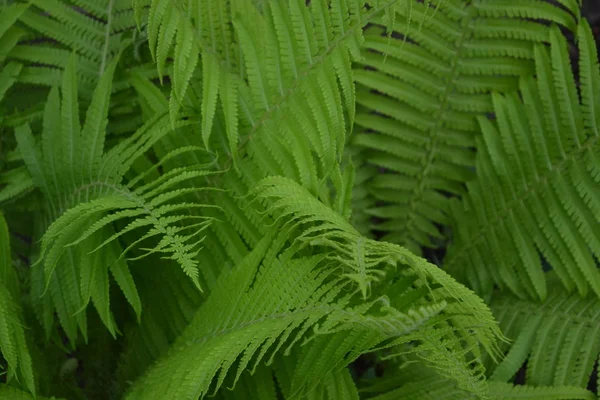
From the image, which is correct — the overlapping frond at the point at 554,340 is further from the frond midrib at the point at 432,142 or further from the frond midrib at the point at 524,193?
the frond midrib at the point at 432,142

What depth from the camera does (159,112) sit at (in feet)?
3.14

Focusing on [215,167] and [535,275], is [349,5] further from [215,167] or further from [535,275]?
[535,275]

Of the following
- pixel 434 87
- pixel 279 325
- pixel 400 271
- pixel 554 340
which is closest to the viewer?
pixel 279 325

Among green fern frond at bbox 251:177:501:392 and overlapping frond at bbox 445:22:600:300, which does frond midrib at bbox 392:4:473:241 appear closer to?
overlapping frond at bbox 445:22:600:300

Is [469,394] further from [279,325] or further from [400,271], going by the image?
[279,325]

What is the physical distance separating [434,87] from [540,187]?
0.27 m

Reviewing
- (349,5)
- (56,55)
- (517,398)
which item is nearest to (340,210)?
(349,5)

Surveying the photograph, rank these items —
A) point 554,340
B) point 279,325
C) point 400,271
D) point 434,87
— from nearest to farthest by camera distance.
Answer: point 279,325 < point 400,271 < point 554,340 < point 434,87

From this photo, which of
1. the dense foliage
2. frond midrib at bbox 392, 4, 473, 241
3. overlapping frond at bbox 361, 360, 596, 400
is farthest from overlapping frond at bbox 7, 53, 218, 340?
frond midrib at bbox 392, 4, 473, 241

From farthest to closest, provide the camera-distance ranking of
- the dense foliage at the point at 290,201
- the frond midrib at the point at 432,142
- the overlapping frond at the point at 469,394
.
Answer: the frond midrib at the point at 432,142 < the overlapping frond at the point at 469,394 < the dense foliage at the point at 290,201

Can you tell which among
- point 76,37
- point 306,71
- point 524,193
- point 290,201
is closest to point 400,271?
point 290,201

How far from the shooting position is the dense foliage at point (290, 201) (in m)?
0.79

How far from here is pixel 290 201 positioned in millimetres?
763

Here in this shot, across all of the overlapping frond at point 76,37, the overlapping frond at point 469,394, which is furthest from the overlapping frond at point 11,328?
the overlapping frond at point 469,394
